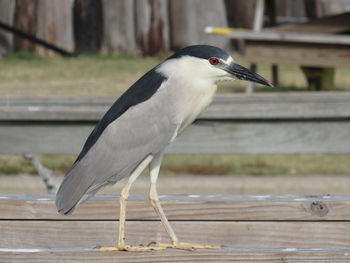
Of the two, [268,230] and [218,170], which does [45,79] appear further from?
[268,230]

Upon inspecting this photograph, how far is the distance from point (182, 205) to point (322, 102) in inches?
93.2

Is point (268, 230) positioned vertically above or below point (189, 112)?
below

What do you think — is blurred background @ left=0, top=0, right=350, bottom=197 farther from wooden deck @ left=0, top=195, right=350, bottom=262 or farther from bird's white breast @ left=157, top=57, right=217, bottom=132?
bird's white breast @ left=157, top=57, right=217, bottom=132

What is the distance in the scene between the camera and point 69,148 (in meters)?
5.61

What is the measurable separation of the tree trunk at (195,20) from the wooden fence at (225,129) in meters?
9.47

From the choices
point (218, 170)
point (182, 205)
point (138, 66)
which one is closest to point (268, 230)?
point (182, 205)

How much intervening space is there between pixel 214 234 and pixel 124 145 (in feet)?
1.41

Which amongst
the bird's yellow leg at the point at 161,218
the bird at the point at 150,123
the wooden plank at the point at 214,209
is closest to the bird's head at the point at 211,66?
the bird at the point at 150,123

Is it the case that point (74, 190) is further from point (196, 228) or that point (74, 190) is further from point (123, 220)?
point (196, 228)

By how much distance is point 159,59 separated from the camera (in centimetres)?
1498

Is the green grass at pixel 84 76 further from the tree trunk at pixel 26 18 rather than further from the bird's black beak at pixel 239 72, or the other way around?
the bird's black beak at pixel 239 72

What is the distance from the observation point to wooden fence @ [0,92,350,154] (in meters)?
5.53

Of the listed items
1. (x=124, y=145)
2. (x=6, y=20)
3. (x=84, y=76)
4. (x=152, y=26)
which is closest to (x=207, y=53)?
(x=124, y=145)

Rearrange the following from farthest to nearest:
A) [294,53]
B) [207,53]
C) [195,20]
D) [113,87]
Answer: [195,20]
[113,87]
[294,53]
[207,53]
